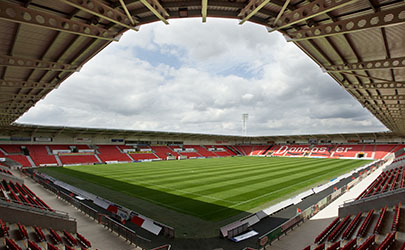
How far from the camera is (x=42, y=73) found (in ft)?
43.6

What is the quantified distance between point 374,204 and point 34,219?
16.7 meters

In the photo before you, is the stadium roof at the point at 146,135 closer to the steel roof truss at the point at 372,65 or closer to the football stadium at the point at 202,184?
the football stadium at the point at 202,184

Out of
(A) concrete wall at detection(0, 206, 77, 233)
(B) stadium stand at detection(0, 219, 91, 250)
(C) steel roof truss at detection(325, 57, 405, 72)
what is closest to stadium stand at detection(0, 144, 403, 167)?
(A) concrete wall at detection(0, 206, 77, 233)

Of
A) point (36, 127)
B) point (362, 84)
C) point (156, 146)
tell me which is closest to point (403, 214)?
point (362, 84)

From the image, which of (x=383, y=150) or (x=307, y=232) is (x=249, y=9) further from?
(x=383, y=150)

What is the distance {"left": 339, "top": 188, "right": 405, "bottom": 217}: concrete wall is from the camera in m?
11.5

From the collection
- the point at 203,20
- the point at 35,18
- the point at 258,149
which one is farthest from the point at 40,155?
the point at 258,149

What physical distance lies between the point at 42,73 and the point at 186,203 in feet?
41.8

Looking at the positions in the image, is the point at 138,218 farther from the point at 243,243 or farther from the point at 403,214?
the point at 403,214

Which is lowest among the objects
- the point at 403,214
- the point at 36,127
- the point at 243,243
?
the point at 243,243

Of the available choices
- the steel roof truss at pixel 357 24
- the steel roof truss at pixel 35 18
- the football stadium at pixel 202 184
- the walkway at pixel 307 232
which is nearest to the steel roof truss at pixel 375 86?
the football stadium at pixel 202 184

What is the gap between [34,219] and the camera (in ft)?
34.0

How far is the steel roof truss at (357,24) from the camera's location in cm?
588

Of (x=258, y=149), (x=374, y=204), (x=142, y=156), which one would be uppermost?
(x=258, y=149)
